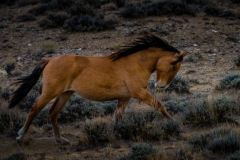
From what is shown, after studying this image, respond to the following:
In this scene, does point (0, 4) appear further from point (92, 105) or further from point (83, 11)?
point (92, 105)

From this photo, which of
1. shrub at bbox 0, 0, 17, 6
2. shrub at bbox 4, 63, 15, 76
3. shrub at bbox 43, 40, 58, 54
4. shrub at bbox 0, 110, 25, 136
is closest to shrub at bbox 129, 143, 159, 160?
shrub at bbox 0, 110, 25, 136

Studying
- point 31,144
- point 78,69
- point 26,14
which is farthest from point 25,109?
point 26,14

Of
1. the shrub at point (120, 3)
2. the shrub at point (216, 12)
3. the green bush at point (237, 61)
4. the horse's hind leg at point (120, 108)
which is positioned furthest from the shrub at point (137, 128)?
the shrub at point (120, 3)

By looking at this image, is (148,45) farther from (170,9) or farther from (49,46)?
(170,9)

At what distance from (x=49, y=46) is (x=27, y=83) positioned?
869 centimetres

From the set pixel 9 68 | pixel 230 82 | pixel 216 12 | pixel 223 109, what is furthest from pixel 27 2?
pixel 223 109

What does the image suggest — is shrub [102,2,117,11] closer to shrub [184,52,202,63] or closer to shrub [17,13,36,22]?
shrub [17,13,36,22]

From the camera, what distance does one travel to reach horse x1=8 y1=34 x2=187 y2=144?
260 inches

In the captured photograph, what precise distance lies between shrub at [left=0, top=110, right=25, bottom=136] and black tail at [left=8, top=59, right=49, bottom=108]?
0.61 metres

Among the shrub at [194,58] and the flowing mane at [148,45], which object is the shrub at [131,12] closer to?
the shrub at [194,58]

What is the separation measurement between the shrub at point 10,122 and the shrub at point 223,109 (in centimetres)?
397

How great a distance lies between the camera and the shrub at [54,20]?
18922mm

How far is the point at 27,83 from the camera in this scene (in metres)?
7.05

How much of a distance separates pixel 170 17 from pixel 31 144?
13.7m
